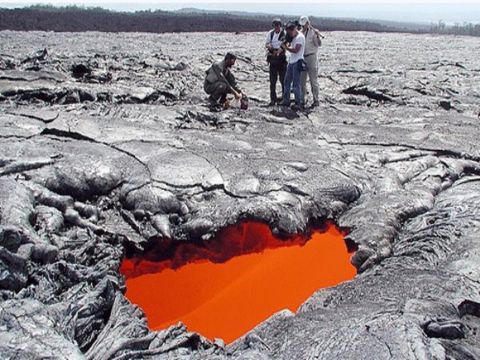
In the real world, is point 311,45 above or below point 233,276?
above

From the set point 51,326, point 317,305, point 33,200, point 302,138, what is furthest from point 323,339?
point 302,138

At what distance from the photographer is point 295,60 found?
346 inches

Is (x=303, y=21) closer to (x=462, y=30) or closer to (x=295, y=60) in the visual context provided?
(x=295, y=60)

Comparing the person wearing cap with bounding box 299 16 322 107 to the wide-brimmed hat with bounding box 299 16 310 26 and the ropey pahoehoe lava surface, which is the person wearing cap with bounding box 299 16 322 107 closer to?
the wide-brimmed hat with bounding box 299 16 310 26

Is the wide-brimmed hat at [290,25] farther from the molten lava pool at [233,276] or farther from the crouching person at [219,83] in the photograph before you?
the molten lava pool at [233,276]

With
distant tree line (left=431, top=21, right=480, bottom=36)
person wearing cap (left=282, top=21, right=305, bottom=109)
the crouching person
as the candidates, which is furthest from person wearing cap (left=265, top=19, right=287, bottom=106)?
distant tree line (left=431, top=21, right=480, bottom=36)

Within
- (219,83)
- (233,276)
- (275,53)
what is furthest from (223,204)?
(275,53)

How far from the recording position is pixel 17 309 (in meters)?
3.49

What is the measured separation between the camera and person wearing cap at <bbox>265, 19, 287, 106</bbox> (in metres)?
9.05

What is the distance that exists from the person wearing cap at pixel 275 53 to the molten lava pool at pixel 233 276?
14.4ft

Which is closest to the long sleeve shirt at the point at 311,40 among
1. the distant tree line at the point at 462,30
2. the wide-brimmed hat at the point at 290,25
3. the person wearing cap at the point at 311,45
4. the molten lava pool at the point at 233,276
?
the person wearing cap at the point at 311,45

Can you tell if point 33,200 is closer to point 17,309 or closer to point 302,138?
point 17,309

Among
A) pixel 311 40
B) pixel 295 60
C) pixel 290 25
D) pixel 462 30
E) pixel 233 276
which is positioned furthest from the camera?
pixel 462 30

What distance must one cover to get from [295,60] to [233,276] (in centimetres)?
479
